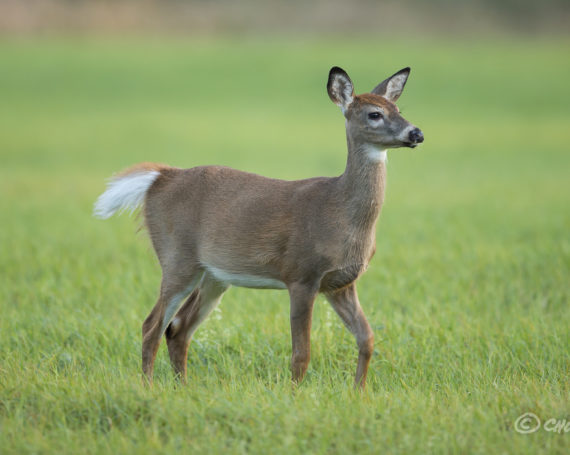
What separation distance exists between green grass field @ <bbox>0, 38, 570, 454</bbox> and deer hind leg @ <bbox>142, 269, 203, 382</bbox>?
164mm

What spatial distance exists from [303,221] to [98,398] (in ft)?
5.48

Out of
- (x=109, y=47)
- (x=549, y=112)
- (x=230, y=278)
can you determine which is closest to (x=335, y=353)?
(x=230, y=278)

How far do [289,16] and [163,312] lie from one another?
2012 inches

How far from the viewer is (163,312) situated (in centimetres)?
553

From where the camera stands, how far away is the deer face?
489cm

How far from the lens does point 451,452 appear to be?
13.5ft

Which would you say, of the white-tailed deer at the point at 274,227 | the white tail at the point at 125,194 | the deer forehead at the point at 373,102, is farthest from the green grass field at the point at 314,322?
the deer forehead at the point at 373,102

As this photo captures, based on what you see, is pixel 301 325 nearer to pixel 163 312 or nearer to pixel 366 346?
pixel 366 346

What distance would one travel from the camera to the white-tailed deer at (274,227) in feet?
16.6

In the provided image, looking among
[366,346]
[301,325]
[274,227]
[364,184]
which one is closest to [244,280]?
[274,227]

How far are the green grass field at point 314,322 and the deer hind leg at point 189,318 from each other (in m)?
0.19

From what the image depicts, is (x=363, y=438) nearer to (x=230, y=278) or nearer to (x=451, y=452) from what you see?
(x=451, y=452)

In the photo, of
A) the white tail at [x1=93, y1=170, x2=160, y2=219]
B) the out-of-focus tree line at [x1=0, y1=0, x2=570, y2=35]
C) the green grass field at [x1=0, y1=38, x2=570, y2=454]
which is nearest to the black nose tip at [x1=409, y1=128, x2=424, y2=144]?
the green grass field at [x1=0, y1=38, x2=570, y2=454]

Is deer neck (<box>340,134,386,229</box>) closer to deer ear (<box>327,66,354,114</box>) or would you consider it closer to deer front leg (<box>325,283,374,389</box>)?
deer ear (<box>327,66,354,114</box>)
